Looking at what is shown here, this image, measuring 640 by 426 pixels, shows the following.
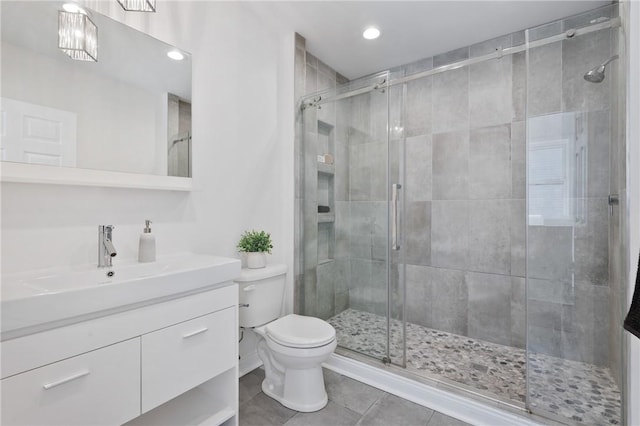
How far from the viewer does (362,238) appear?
218 cm

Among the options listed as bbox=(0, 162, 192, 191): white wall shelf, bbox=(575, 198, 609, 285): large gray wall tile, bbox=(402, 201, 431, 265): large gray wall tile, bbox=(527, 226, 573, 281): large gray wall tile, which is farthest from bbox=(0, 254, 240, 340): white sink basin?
bbox=(402, 201, 431, 265): large gray wall tile

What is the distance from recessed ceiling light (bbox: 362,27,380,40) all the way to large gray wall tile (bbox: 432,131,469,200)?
100 cm

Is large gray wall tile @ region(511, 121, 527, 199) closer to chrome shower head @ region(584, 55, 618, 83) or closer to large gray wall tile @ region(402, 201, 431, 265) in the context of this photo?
large gray wall tile @ region(402, 201, 431, 265)

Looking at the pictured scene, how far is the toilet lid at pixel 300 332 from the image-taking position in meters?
1.62

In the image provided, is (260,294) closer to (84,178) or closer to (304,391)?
(304,391)

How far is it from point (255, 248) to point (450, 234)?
1.73 metres

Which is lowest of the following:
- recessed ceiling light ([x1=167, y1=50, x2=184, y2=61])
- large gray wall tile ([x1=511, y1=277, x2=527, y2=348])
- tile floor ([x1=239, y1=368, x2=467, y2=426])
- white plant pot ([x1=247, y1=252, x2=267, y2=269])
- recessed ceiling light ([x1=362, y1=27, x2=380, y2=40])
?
tile floor ([x1=239, y1=368, x2=467, y2=426])

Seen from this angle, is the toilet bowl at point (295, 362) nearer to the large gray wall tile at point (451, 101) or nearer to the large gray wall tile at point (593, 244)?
the large gray wall tile at point (593, 244)

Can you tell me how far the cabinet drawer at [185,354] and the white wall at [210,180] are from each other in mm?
518

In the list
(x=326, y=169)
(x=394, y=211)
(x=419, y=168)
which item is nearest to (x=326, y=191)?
(x=326, y=169)

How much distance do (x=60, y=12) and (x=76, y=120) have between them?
45cm

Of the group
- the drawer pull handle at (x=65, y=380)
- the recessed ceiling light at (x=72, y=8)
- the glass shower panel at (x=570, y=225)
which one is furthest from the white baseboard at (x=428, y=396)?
the recessed ceiling light at (x=72, y=8)

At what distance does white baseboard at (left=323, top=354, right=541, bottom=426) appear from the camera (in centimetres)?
154

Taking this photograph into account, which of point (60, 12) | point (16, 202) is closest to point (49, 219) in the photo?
point (16, 202)
